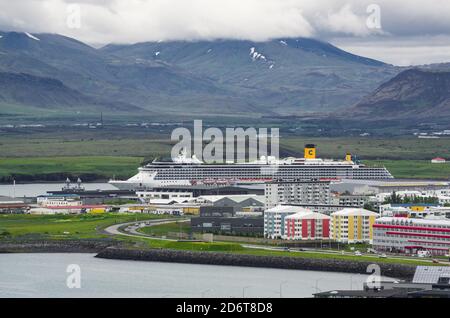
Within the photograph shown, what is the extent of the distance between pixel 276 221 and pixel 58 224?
9091mm

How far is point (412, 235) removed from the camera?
4197cm

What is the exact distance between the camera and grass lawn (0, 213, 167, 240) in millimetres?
47531

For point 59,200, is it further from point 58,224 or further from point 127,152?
point 127,152

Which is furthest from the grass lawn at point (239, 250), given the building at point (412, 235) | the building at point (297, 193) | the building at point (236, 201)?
the building at point (297, 193)

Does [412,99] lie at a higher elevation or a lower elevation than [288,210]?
higher

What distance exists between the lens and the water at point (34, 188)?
245ft

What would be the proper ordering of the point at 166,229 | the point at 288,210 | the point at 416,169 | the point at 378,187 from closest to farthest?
the point at 288,210, the point at 166,229, the point at 378,187, the point at 416,169

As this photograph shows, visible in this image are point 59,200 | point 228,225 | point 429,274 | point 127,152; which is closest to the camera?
point 429,274

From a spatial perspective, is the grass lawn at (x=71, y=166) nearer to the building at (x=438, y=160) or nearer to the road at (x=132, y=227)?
the building at (x=438, y=160)

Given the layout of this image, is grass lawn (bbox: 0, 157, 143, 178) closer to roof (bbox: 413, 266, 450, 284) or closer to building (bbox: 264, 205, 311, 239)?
building (bbox: 264, 205, 311, 239)

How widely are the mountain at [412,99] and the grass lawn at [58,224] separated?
10333 cm

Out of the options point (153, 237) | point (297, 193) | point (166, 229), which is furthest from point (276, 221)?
point (297, 193)

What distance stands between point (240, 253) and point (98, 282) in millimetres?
7800
